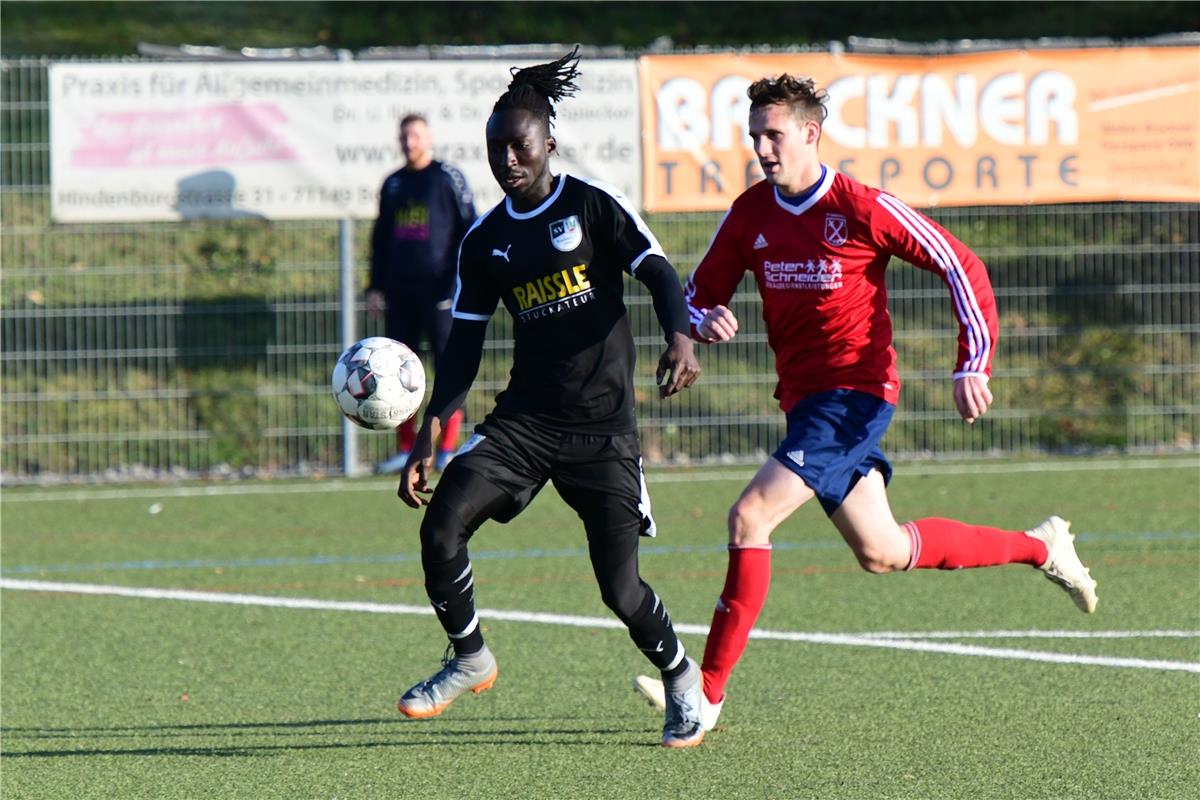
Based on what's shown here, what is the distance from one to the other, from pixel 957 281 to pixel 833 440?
64 cm

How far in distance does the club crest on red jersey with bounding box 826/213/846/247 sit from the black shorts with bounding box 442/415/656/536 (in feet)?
3.17

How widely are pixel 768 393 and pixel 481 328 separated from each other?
7.85 m

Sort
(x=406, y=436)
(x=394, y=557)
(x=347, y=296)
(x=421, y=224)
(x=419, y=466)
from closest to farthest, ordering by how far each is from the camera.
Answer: (x=419, y=466) < (x=394, y=557) < (x=421, y=224) < (x=406, y=436) < (x=347, y=296)

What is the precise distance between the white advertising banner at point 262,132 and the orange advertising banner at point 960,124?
364 mm

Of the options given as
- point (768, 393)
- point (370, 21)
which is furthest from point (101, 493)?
point (370, 21)

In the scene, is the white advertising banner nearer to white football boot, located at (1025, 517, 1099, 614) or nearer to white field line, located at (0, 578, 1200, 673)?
white field line, located at (0, 578, 1200, 673)

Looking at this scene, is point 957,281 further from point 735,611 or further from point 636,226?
point 735,611

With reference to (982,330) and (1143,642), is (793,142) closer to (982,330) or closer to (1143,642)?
(982,330)

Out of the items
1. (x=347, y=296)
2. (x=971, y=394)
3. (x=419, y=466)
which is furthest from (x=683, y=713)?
(x=347, y=296)

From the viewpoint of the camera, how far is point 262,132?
12.0m

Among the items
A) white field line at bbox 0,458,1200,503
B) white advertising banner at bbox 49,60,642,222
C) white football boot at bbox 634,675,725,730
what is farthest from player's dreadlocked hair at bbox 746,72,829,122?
white field line at bbox 0,458,1200,503

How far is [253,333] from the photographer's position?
501 inches

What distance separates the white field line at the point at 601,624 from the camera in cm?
629

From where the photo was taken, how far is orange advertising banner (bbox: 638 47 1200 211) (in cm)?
1198
